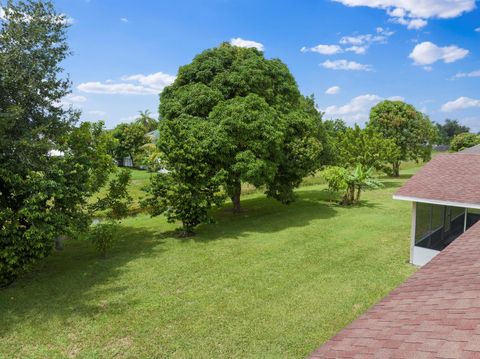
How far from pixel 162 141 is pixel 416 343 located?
574 inches

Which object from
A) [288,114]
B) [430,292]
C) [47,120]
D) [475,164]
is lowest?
[430,292]

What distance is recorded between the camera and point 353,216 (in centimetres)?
2138

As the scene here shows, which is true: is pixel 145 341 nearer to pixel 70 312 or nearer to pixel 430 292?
pixel 70 312

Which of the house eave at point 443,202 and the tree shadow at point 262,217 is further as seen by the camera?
the tree shadow at point 262,217

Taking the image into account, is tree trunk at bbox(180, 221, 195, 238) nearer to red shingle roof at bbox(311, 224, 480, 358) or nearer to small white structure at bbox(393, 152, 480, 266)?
small white structure at bbox(393, 152, 480, 266)

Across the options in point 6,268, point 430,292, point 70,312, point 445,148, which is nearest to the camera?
point 430,292

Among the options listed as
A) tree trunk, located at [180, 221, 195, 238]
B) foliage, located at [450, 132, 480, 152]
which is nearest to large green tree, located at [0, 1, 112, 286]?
tree trunk, located at [180, 221, 195, 238]

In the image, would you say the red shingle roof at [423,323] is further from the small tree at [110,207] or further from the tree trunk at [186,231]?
the tree trunk at [186,231]

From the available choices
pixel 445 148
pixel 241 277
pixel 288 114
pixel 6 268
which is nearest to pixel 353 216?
pixel 288 114

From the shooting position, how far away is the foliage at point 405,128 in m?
37.0

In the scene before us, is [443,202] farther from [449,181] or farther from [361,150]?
[361,150]

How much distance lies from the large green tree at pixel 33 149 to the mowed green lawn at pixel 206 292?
6.02 ft

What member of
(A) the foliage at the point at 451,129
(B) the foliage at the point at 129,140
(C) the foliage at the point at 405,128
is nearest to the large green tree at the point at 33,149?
(C) the foliage at the point at 405,128

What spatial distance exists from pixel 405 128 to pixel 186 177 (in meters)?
29.3
